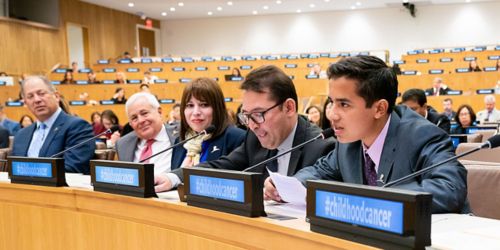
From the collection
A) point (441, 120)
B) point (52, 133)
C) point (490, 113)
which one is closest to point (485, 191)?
point (52, 133)

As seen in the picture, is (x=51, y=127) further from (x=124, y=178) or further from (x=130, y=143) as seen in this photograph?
(x=124, y=178)

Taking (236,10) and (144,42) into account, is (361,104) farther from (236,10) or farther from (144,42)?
(144,42)

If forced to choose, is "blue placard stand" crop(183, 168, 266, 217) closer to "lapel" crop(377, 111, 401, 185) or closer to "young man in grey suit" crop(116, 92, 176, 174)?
"lapel" crop(377, 111, 401, 185)

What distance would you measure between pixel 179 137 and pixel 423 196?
1.93m

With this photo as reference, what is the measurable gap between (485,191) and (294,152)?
721mm

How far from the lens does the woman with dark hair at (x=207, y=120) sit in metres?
2.68

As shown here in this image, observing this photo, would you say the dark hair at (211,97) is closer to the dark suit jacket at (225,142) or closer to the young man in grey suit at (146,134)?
the dark suit jacket at (225,142)

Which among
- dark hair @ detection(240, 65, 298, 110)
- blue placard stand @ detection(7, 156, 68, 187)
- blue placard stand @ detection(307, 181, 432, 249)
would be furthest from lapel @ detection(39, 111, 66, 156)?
blue placard stand @ detection(307, 181, 432, 249)

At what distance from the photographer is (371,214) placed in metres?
1.16

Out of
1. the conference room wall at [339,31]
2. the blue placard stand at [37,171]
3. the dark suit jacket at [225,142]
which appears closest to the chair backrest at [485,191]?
the dark suit jacket at [225,142]

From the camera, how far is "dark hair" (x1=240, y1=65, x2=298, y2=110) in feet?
6.94

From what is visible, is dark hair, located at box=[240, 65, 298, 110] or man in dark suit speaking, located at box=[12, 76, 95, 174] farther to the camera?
man in dark suit speaking, located at box=[12, 76, 95, 174]

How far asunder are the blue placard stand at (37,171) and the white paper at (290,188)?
1069 mm

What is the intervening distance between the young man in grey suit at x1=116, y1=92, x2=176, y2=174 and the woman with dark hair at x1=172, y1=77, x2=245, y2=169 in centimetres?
27
